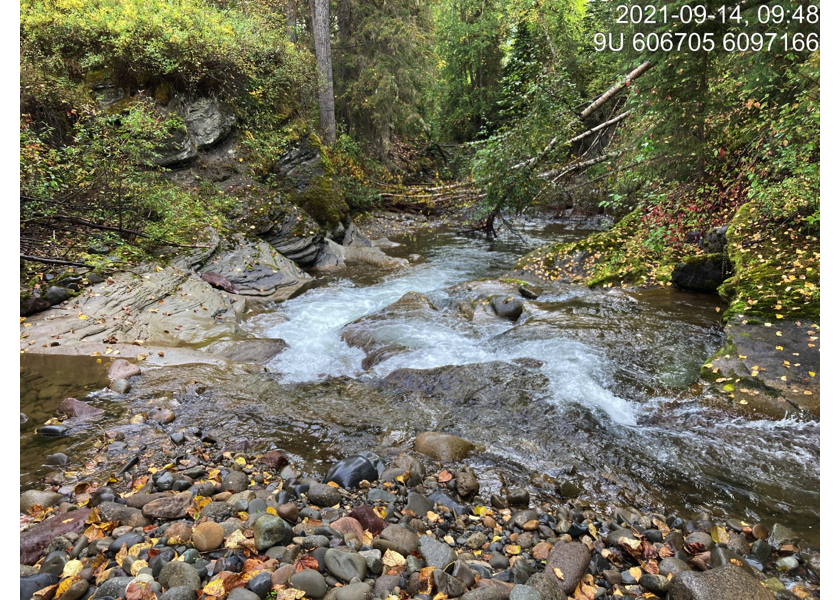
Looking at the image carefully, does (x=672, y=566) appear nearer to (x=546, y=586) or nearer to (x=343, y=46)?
(x=546, y=586)

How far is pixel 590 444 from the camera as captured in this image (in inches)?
169

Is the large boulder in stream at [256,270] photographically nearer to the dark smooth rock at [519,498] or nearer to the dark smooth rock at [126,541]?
the dark smooth rock at [126,541]

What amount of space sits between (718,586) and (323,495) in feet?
8.39

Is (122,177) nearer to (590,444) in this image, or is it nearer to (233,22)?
(233,22)

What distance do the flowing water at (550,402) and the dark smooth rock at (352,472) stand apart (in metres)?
0.30

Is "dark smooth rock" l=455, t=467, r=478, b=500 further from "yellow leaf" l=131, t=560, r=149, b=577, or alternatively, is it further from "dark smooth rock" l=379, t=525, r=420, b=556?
"yellow leaf" l=131, t=560, r=149, b=577

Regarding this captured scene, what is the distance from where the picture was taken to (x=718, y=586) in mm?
2428

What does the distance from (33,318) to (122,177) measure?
272 cm

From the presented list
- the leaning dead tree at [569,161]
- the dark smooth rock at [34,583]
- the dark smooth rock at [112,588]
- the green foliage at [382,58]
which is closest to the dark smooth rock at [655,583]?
the dark smooth rock at [112,588]

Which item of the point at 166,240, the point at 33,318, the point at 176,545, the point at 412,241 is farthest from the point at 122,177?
the point at 412,241

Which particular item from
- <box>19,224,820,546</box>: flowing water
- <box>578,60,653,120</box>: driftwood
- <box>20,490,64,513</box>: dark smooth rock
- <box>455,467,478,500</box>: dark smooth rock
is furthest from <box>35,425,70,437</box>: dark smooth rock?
<box>578,60,653,120</box>: driftwood

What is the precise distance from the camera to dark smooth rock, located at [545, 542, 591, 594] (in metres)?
2.61

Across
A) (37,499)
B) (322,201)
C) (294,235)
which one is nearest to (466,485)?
(37,499)

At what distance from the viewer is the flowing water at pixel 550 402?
3.75 meters
